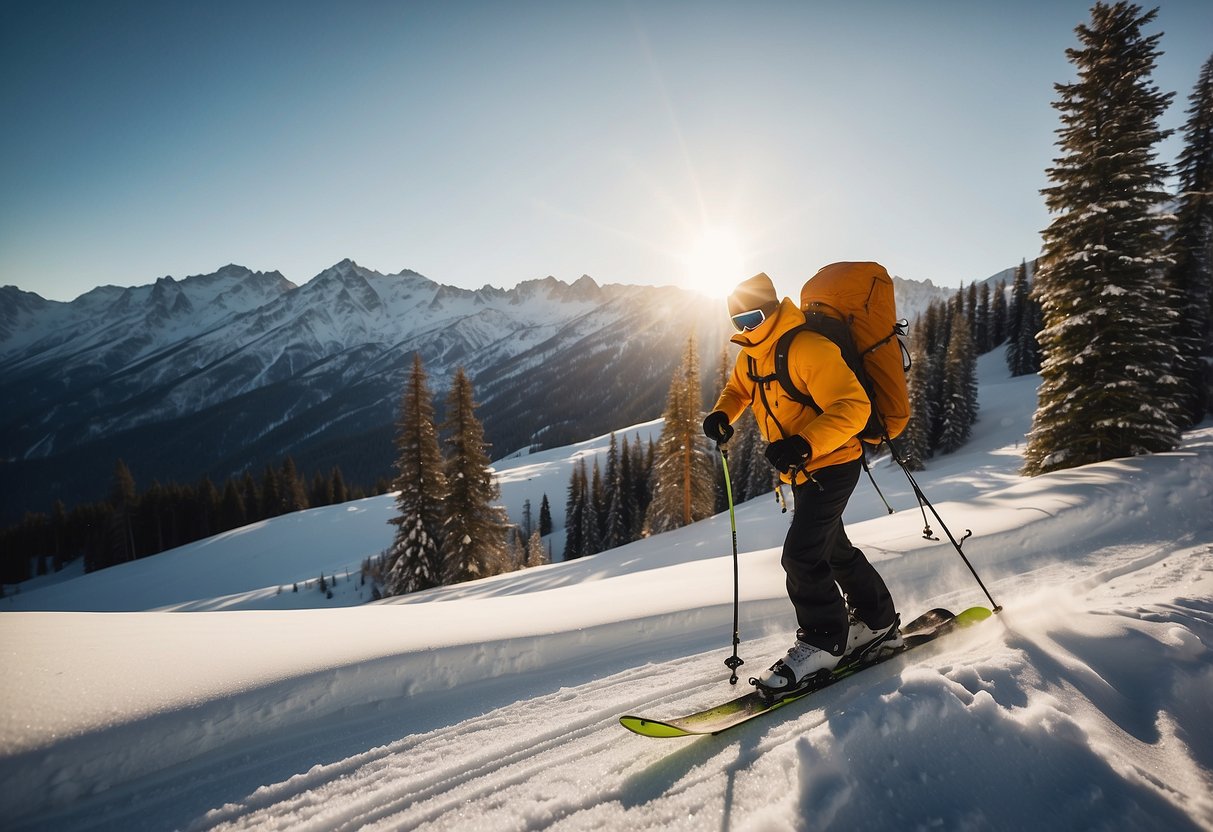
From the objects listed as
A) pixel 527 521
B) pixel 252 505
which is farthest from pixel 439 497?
pixel 527 521

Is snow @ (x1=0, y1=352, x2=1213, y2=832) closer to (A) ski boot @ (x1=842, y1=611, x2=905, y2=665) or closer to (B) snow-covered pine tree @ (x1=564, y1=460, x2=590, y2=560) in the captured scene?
(A) ski boot @ (x1=842, y1=611, x2=905, y2=665)

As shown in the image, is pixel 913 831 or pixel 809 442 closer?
pixel 913 831

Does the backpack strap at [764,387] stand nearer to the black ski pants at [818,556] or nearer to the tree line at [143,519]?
the black ski pants at [818,556]

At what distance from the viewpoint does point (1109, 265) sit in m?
11.6

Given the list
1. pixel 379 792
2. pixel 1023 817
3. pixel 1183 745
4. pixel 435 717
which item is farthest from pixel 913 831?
pixel 435 717

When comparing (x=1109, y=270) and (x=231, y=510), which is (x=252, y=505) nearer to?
(x=231, y=510)

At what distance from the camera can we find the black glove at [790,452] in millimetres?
2861

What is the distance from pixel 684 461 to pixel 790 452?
80.6 ft

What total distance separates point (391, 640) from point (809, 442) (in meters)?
3.56

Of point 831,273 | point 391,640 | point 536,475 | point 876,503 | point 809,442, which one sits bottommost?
point 536,475

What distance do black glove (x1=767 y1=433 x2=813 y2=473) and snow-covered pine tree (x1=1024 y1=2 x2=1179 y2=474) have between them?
13156mm

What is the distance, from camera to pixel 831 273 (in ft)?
11.5

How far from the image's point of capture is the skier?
2910mm

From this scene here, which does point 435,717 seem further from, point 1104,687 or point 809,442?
point 1104,687
